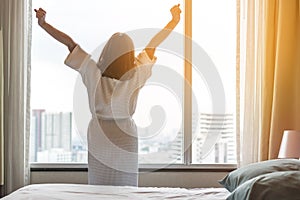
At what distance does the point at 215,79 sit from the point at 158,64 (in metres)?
0.47

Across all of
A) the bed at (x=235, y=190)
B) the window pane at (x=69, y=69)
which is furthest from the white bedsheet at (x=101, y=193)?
the window pane at (x=69, y=69)

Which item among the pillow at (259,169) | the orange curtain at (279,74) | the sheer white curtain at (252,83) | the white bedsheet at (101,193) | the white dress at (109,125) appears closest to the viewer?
the pillow at (259,169)

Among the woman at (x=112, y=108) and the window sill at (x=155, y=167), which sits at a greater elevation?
the woman at (x=112, y=108)

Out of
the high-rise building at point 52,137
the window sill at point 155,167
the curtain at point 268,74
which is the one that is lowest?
the window sill at point 155,167

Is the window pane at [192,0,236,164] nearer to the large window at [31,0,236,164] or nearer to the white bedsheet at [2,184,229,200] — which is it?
the large window at [31,0,236,164]

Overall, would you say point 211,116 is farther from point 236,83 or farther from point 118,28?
point 118,28

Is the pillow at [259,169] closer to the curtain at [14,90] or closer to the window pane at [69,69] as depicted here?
the window pane at [69,69]

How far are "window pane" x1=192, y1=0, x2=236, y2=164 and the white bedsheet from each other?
4.92 ft

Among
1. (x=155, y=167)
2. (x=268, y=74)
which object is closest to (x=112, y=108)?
(x=155, y=167)

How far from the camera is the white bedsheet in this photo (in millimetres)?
1947

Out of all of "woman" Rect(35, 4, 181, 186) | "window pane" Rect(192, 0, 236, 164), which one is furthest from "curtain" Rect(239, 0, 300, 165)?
"woman" Rect(35, 4, 181, 186)

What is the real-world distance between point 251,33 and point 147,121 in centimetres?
103

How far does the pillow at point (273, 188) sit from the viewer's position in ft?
4.80

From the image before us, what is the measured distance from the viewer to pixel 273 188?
58.4 inches
